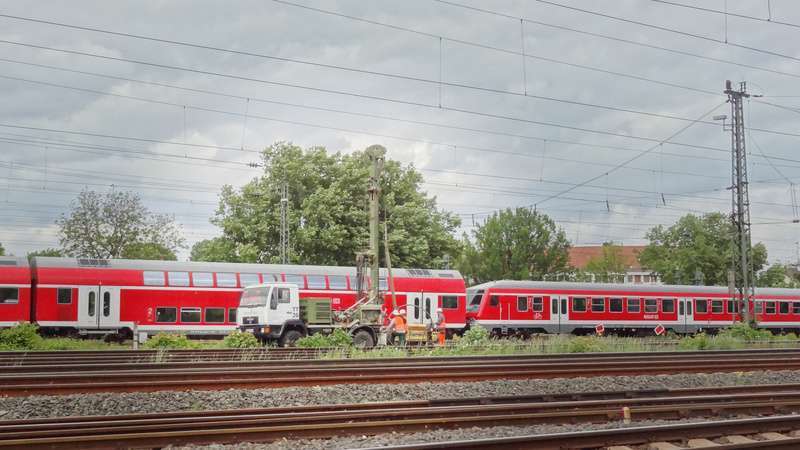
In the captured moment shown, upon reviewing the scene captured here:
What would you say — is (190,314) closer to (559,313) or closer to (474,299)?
(474,299)

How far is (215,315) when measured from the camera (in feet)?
99.7

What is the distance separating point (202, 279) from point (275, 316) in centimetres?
680

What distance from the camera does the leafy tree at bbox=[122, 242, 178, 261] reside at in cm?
5288

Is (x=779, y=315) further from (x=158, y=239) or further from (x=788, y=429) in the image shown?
(x=158, y=239)

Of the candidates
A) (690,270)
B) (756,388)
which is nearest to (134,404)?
(756,388)

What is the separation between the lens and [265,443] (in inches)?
382

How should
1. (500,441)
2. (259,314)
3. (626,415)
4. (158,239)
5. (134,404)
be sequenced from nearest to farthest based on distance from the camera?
(500,441) < (626,415) < (134,404) < (259,314) < (158,239)

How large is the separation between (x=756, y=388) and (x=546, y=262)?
61622 mm

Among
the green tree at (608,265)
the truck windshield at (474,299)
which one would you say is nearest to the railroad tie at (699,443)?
the truck windshield at (474,299)

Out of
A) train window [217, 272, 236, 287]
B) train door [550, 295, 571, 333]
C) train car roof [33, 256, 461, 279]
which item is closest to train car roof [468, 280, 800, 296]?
train door [550, 295, 571, 333]

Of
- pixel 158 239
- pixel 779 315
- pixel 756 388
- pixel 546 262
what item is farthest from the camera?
pixel 546 262

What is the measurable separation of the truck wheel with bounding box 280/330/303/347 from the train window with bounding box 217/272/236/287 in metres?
6.82

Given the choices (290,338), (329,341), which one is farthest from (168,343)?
(329,341)

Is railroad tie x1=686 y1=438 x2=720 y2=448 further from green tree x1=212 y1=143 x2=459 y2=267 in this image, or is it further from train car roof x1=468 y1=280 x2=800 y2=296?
green tree x1=212 y1=143 x2=459 y2=267
